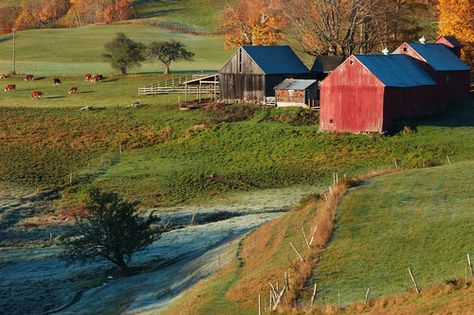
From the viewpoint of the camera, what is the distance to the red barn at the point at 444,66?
77375mm

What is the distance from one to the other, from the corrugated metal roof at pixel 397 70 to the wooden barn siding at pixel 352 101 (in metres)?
0.80

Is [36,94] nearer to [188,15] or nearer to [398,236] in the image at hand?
[398,236]

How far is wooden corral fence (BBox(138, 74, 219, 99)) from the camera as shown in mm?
91250

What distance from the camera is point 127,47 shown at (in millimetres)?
108062

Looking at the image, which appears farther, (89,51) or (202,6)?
(202,6)

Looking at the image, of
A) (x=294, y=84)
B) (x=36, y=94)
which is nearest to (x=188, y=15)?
(x=36, y=94)

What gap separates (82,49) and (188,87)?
54.6 meters

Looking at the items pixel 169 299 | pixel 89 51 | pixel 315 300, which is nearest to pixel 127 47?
pixel 89 51

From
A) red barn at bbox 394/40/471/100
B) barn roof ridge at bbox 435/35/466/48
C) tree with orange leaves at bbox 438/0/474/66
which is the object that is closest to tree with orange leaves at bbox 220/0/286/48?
tree with orange leaves at bbox 438/0/474/66

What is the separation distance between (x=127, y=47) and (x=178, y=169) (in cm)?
4270

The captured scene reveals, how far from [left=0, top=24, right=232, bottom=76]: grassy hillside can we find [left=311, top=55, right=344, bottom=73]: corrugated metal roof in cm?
3077

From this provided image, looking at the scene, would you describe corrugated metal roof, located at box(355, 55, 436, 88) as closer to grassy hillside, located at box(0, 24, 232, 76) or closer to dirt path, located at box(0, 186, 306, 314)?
dirt path, located at box(0, 186, 306, 314)

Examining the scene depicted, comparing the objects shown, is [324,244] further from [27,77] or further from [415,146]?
[27,77]

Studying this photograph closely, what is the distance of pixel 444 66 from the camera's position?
7856 centimetres
